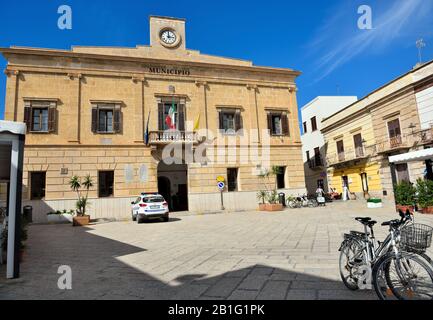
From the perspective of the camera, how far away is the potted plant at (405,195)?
13.3 m

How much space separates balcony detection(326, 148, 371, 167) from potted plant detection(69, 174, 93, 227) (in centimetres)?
2118

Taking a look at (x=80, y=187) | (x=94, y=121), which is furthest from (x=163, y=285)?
(x=94, y=121)

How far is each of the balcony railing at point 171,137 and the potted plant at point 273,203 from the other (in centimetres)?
656

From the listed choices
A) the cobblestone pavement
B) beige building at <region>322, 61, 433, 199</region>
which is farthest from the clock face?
the cobblestone pavement

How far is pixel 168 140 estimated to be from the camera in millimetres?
20047

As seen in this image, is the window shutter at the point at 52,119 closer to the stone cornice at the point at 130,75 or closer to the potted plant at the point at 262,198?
the stone cornice at the point at 130,75

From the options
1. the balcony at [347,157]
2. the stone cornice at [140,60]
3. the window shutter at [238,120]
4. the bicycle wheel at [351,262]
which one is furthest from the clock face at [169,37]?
the bicycle wheel at [351,262]

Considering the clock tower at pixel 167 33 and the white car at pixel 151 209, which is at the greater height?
the clock tower at pixel 167 33

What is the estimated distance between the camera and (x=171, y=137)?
66.3 ft

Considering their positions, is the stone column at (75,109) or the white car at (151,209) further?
the stone column at (75,109)

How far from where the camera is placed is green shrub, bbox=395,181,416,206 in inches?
525
